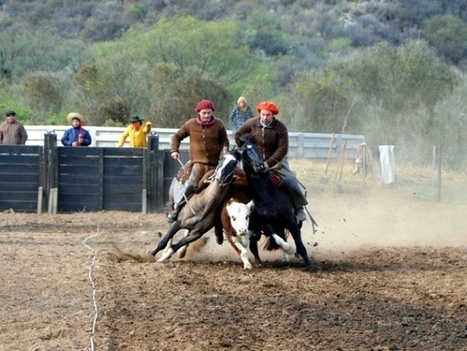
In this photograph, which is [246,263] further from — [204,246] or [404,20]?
[404,20]

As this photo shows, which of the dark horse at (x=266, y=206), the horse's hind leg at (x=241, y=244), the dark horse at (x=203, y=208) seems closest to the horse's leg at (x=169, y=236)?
the dark horse at (x=203, y=208)

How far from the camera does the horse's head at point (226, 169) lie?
527 inches

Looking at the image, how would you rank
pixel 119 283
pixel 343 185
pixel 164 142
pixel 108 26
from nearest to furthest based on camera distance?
pixel 119 283, pixel 343 185, pixel 164 142, pixel 108 26

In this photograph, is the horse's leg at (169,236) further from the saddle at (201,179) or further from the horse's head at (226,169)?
the horse's head at (226,169)

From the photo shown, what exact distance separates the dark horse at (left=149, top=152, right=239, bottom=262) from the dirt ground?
29 cm

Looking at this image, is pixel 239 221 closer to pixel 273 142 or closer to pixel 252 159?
pixel 252 159

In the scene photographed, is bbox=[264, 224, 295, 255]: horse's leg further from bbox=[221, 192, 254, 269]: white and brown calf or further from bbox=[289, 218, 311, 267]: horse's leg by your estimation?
bbox=[221, 192, 254, 269]: white and brown calf

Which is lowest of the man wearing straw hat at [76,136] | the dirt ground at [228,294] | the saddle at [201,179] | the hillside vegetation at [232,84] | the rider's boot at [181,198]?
the dirt ground at [228,294]

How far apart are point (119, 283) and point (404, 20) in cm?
8509

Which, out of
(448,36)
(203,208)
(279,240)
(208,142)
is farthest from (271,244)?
(448,36)

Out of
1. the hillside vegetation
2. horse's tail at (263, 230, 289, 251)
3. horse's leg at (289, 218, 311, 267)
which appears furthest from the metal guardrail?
horse's leg at (289, 218, 311, 267)

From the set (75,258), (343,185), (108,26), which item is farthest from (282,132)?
(108,26)

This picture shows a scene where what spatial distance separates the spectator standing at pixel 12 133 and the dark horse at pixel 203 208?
10268mm

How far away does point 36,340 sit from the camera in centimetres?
861
